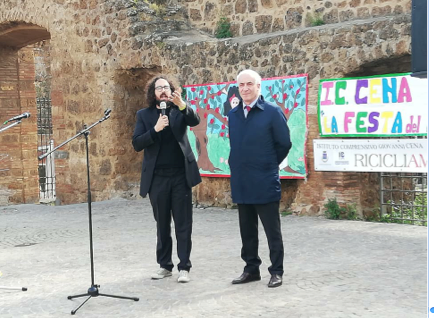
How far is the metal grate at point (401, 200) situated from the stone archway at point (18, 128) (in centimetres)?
881

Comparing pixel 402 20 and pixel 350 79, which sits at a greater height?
pixel 402 20

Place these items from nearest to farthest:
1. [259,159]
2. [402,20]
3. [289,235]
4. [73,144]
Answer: [259,159] < [289,235] < [402,20] < [73,144]

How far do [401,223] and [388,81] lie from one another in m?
1.89

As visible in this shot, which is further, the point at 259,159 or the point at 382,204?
the point at 382,204

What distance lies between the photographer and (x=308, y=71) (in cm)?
973

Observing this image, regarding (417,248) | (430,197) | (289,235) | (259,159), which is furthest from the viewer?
(289,235)

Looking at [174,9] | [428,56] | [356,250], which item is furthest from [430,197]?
[174,9]

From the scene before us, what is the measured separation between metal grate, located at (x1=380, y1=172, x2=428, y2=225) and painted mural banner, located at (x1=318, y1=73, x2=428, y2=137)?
0.77 m

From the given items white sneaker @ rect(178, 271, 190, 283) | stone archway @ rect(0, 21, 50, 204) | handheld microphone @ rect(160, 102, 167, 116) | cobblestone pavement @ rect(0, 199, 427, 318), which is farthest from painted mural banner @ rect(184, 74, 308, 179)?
stone archway @ rect(0, 21, 50, 204)

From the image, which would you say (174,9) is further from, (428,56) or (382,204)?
(428,56)

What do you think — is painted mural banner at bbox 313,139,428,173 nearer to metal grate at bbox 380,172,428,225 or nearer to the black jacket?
metal grate at bbox 380,172,428,225

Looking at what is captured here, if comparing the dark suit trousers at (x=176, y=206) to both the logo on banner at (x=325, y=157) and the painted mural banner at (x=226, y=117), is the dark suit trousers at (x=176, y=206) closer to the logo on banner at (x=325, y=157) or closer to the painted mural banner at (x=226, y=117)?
the logo on banner at (x=325, y=157)

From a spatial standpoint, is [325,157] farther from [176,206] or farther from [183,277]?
[183,277]

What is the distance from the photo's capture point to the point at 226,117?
10.8 meters
